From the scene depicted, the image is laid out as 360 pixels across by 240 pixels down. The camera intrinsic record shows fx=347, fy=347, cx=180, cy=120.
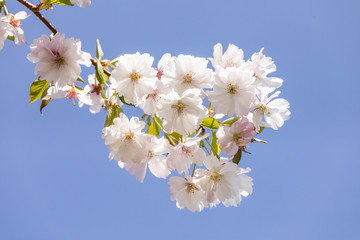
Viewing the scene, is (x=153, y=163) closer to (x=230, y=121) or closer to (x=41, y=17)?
(x=230, y=121)

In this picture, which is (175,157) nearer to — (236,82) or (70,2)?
(236,82)

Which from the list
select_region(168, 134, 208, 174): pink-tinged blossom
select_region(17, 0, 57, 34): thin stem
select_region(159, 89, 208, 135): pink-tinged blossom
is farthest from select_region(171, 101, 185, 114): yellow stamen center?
select_region(17, 0, 57, 34): thin stem

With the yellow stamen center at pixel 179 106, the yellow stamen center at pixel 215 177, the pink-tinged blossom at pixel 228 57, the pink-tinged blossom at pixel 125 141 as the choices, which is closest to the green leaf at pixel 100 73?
Result: the pink-tinged blossom at pixel 125 141

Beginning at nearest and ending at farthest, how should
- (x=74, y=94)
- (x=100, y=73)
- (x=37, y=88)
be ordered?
(x=100, y=73), (x=37, y=88), (x=74, y=94)

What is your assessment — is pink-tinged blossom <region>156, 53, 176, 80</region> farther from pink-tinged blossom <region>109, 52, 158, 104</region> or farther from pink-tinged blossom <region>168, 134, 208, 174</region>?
pink-tinged blossom <region>168, 134, 208, 174</region>

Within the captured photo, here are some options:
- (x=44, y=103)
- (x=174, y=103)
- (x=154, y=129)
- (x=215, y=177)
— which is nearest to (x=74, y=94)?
(x=44, y=103)

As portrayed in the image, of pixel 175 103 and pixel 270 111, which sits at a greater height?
pixel 270 111

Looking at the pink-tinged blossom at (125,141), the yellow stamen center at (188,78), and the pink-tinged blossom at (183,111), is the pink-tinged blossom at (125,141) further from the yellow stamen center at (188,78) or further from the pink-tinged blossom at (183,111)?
the yellow stamen center at (188,78)
